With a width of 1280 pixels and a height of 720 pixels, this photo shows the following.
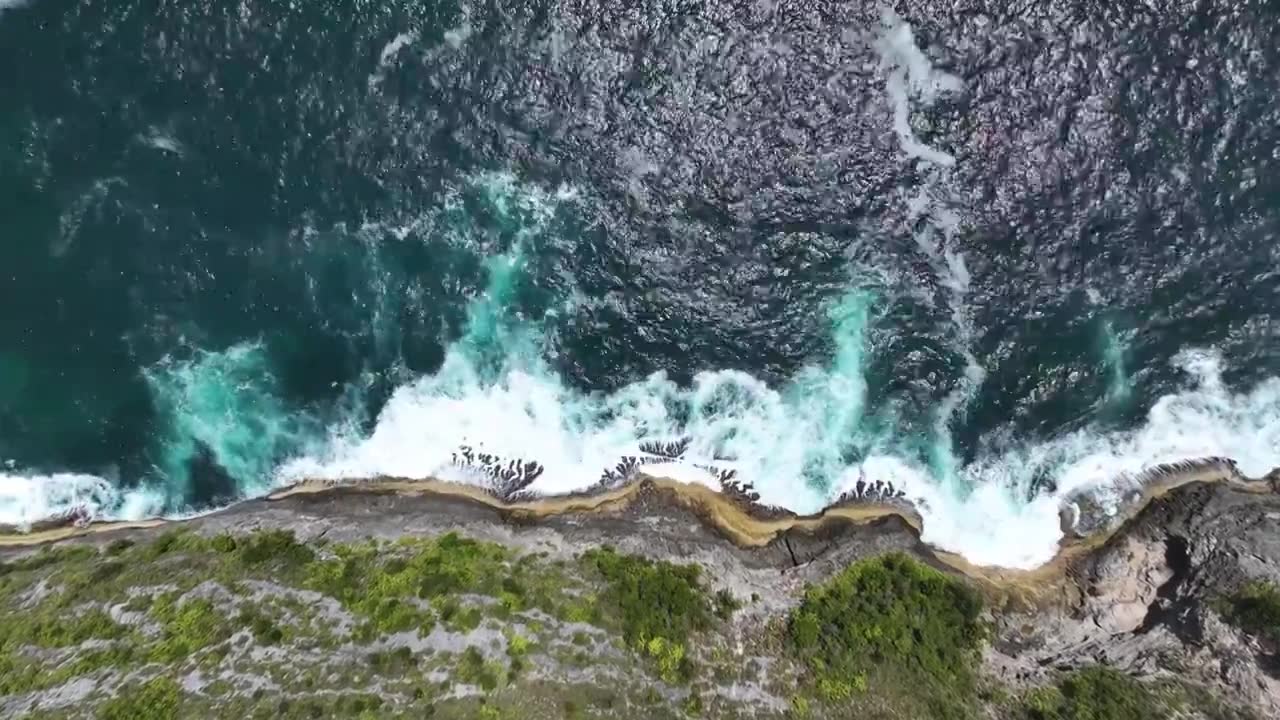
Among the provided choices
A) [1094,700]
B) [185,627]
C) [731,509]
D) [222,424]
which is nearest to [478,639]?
[185,627]

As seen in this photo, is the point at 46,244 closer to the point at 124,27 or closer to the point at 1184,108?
the point at 124,27

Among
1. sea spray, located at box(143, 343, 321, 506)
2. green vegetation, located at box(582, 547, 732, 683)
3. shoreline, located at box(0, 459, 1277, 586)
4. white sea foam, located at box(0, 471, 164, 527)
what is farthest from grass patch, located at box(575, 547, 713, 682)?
white sea foam, located at box(0, 471, 164, 527)

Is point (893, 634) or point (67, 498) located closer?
point (893, 634)

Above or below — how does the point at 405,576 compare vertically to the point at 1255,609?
below

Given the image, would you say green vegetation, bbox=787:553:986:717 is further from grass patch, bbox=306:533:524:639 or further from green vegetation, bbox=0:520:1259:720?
grass patch, bbox=306:533:524:639

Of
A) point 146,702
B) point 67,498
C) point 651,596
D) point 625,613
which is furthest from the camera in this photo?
point 67,498

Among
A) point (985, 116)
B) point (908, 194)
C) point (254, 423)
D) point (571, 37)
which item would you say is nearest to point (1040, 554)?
point (908, 194)

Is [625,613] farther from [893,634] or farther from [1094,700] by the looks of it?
[1094,700]
